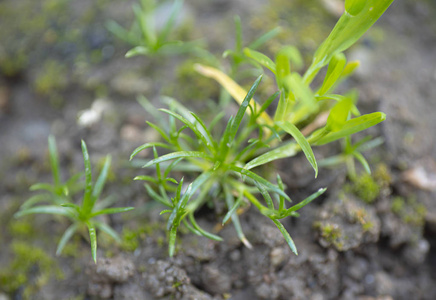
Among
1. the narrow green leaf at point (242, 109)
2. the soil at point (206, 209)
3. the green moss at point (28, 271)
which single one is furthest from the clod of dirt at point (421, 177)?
the green moss at point (28, 271)

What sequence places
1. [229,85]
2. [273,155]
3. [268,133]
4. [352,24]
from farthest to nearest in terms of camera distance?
[229,85] → [268,133] → [273,155] → [352,24]

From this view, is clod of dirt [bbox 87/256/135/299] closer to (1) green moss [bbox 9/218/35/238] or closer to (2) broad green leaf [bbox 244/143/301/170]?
(1) green moss [bbox 9/218/35/238]

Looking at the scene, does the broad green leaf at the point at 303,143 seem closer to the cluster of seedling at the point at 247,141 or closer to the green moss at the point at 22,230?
the cluster of seedling at the point at 247,141

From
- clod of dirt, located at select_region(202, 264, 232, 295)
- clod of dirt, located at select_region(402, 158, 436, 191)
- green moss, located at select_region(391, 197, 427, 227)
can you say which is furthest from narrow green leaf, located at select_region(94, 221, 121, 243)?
clod of dirt, located at select_region(402, 158, 436, 191)

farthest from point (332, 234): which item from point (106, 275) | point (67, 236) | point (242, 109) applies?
point (67, 236)

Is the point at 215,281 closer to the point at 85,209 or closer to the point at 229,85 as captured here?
the point at 85,209

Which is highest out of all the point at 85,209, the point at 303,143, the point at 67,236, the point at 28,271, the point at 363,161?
the point at 303,143
